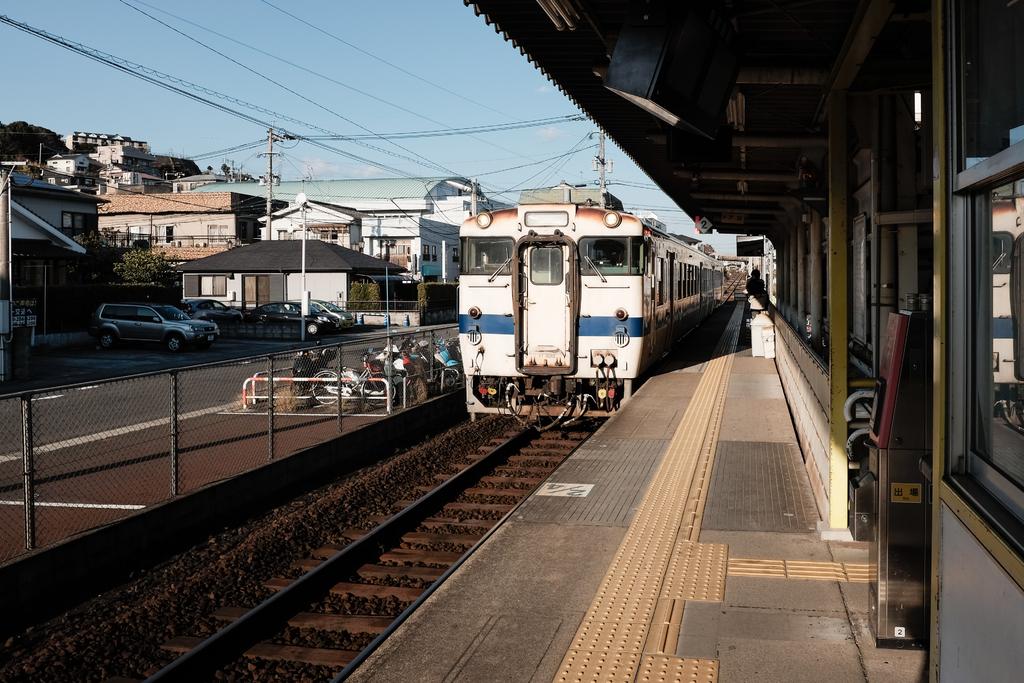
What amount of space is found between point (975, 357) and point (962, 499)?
0.44 m

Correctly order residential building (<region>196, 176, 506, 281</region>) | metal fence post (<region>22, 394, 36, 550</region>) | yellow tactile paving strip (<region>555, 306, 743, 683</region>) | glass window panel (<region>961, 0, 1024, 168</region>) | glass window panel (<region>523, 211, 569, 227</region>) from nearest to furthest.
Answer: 1. glass window panel (<region>961, 0, 1024, 168</region>)
2. yellow tactile paving strip (<region>555, 306, 743, 683</region>)
3. metal fence post (<region>22, 394, 36, 550</region>)
4. glass window panel (<region>523, 211, 569, 227</region>)
5. residential building (<region>196, 176, 506, 281</region>)

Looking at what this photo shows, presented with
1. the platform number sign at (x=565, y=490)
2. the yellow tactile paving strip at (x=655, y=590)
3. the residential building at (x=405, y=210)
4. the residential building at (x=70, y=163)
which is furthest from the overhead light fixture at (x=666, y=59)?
the residential building at (x=70, y=163)

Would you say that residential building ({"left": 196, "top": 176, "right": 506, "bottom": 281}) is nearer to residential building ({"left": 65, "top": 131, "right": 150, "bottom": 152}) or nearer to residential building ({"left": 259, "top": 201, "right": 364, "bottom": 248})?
residential building ({"left": 259, "top": 201, "right": 364, "bottom": 248})

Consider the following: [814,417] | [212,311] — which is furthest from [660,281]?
[212,311]

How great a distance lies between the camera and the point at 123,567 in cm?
826

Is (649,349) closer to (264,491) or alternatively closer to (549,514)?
(264,491)

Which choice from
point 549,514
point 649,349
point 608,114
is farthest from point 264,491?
point 649,349

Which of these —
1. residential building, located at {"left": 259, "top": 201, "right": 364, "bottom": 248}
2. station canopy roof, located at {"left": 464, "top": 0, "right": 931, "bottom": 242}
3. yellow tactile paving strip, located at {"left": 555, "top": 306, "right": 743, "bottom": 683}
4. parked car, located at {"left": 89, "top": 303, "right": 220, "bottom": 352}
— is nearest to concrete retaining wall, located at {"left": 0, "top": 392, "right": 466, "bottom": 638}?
yellow tactile paving strip, located at {"left": 555, "top": 306, "right": 743, "bottom": 683}

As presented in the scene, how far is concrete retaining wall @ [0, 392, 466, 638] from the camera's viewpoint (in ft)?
23.5

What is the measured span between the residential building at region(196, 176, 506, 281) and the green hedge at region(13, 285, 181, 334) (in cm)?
2471

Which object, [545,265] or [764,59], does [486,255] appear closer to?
[545,265]

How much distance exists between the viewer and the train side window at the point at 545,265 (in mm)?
13898

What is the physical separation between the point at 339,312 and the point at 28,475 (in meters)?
35.3

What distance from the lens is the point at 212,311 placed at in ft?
135
